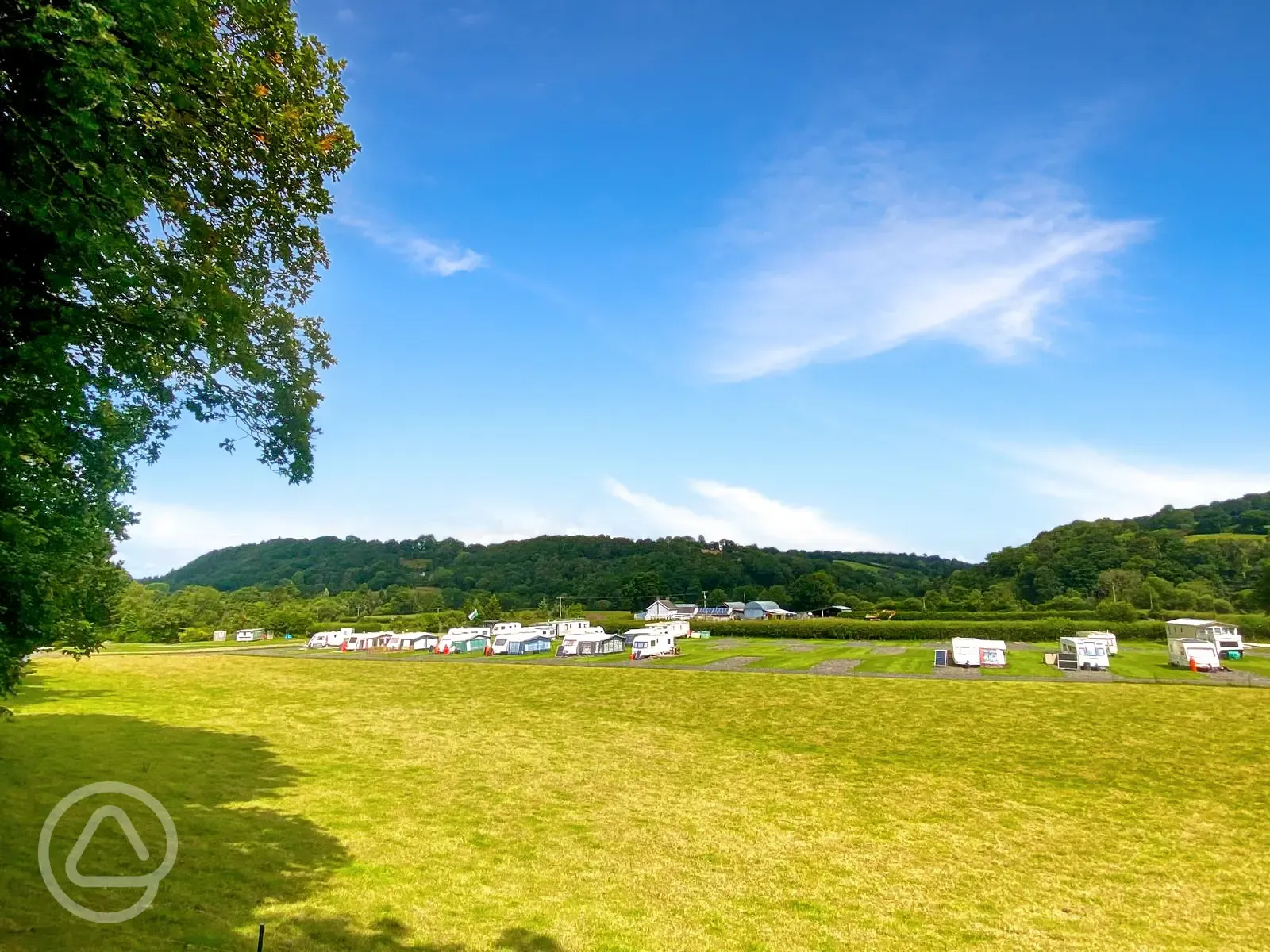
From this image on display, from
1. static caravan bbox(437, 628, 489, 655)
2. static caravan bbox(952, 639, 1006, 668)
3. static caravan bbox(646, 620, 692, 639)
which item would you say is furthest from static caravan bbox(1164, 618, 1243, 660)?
static caravan bbox(437, 628, 489, 655)

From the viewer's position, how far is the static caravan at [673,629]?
62.3 meters

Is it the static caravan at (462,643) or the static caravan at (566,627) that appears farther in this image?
the static caravan at (566,627)

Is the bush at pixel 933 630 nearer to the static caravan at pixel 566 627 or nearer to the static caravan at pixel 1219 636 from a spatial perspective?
the static caravan at pixel 1219 636

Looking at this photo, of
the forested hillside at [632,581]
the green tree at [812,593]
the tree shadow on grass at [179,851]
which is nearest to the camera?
the tree shadow on grass at [179,851]

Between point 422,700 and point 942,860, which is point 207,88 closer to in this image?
point 942,860

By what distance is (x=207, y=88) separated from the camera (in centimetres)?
867

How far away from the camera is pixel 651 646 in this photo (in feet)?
181

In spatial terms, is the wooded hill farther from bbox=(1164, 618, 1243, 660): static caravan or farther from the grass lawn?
the grass lawn

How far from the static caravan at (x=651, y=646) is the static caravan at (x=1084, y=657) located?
1100 inches

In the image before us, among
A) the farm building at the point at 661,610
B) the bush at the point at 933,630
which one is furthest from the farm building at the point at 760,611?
the bush at the point at 933,630

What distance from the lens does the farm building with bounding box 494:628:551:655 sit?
60531mm

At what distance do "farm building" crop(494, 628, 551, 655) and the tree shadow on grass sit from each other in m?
40.0

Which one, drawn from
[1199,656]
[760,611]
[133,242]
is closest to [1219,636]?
[1199,656]

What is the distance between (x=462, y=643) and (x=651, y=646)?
1996 centimetres
